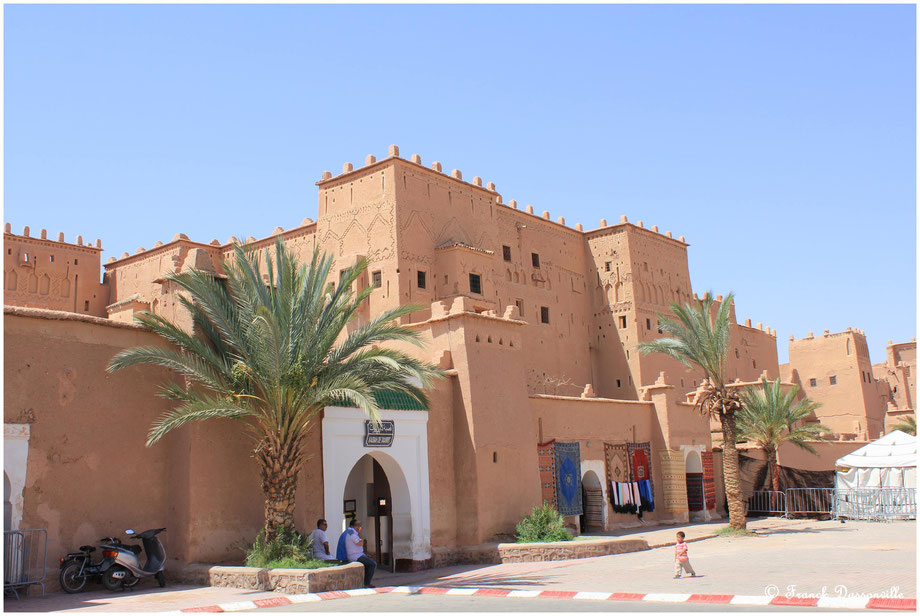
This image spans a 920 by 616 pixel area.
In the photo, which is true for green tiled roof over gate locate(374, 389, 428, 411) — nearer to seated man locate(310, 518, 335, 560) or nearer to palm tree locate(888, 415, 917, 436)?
seated man locate(310, 518, 335, 560)

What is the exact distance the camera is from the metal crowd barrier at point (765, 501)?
27.2 metres

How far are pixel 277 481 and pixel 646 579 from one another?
18.2ft

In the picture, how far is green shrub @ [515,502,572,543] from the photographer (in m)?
16.8

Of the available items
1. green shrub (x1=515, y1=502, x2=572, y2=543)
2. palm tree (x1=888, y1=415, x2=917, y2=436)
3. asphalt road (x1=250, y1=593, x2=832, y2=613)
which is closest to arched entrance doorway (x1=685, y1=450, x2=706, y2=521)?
green shrub (x1=515, y1=502, x2=572, y2=543)

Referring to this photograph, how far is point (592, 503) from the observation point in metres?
21.9

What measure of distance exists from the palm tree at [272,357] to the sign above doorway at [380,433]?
1.96 metres

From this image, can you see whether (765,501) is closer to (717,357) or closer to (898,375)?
(717,357)

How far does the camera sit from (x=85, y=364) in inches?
493

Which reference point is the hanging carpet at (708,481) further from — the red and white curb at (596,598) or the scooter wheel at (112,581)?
the scooter wheel at (112,581)

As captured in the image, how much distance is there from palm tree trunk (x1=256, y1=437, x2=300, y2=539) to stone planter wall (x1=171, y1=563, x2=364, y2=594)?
88 cm

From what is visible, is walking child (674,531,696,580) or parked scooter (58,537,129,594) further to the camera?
walking child (674,531,696,580)

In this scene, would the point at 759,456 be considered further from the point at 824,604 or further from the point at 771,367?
the point at 824,604

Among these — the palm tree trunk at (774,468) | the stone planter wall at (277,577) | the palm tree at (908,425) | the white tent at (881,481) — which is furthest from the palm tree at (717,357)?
the palm tree at (908,425)

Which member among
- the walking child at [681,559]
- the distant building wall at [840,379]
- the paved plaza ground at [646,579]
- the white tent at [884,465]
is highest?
the distant building wall at [840,379]
